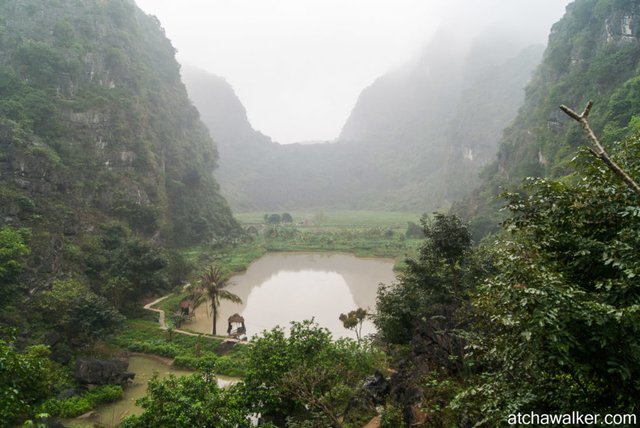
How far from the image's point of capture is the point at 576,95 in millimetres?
40719

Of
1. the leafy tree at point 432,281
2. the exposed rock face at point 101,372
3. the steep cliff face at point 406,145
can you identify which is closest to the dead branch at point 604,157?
the leafy tree at point 432,281

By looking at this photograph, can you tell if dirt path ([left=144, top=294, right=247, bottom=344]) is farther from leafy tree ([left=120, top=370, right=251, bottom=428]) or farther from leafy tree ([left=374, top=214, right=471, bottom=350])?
leafy tree ([left=120, top=370, right=251, bottom=428])

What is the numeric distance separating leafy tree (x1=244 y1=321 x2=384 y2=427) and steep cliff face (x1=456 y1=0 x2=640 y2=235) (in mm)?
21526

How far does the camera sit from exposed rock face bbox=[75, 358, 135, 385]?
574 inches

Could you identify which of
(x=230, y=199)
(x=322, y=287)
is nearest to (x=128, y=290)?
(x=322, y=287)

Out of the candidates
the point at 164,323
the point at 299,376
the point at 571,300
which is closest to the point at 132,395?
the point at 164,323

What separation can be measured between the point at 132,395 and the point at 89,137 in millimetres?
29911

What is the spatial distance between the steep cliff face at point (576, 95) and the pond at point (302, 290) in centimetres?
1675

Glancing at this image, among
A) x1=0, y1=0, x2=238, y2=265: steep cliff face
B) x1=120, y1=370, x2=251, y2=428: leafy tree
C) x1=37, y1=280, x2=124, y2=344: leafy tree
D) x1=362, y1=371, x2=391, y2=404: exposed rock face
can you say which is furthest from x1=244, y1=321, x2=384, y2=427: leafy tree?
x1=0, y1=0, x2=238, y2=265: steep cliff face

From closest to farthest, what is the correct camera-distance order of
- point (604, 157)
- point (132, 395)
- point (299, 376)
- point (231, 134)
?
point (604, 157) < point (299, 376) < point (132, 395) < point (231, 134)

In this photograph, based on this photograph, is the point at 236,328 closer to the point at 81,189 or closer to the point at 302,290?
the point at 302,290

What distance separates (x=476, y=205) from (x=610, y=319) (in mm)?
59054

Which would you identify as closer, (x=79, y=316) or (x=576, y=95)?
(x=79, y=316)

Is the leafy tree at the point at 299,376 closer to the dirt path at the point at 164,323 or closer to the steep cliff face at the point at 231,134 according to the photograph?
the dirt path at the point at 164,323
